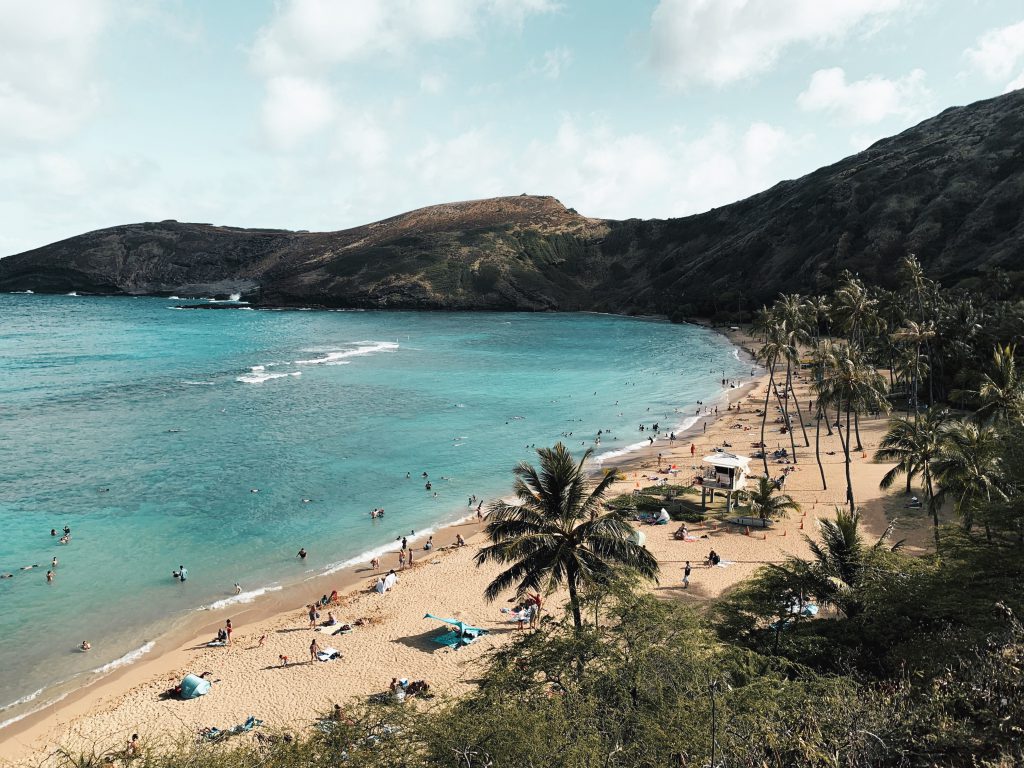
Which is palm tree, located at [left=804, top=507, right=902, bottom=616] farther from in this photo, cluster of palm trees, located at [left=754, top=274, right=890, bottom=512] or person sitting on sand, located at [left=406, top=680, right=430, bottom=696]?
person sitting on sand, located at [left=406, top=680, right=430, bottom=696]

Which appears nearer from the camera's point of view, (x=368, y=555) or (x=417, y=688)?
(x=417, y=688)

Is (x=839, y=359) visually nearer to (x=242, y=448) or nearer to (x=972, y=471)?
(x=972, y=471)

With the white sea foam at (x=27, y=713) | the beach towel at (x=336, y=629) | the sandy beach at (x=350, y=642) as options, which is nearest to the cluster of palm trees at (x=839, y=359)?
the sandy beach at (x=350, y=642)

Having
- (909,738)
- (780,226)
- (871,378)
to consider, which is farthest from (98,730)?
(780,226)

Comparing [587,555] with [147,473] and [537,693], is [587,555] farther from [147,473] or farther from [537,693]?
[147,473]

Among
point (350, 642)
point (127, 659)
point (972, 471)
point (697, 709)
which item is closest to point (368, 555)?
point (350, 642)

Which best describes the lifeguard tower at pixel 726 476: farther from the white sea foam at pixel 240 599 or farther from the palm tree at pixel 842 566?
the white sea foam at pixel 240 599
